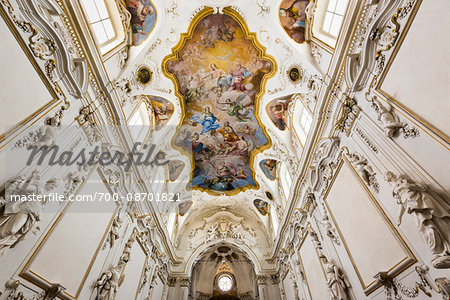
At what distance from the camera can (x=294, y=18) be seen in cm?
746

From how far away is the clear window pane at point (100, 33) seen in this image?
6.24m

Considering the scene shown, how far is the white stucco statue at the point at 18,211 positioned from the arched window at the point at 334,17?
313 inches

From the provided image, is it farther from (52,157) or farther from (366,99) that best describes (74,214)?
(366,99)

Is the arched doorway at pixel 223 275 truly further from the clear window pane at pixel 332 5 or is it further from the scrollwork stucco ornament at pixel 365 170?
the clear window pane at pixel 332 5

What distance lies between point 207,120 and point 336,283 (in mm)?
8269

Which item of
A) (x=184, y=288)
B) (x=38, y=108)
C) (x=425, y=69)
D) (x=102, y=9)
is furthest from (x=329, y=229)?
(x=184, y=288)

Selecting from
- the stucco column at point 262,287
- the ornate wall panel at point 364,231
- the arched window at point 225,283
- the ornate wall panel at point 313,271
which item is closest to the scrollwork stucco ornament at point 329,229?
the ornate wall panel at point 364,231

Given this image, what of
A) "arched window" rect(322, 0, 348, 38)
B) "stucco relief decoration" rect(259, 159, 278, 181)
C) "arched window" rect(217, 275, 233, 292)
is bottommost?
"arched window" rect(217, 275, 233, 292)

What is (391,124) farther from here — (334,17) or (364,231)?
(334,17)

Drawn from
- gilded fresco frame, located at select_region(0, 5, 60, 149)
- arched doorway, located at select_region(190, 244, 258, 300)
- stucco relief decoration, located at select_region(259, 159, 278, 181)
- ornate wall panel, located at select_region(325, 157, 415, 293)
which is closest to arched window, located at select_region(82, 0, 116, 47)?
gilded fresco frame, located at select_region(0, 5, 60, 149)

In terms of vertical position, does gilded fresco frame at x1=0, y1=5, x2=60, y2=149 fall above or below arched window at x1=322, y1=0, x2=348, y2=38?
below

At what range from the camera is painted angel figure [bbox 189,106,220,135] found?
429 inches

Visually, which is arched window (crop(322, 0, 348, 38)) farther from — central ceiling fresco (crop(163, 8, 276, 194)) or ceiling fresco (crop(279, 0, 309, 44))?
central ceiling fresco (crop(163, 8, 276, 194))

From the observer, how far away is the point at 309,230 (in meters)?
7.97
